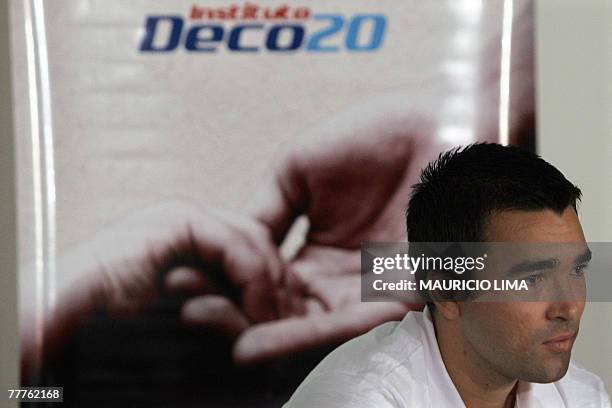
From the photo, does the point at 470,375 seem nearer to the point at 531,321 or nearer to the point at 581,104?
the point at 531,321

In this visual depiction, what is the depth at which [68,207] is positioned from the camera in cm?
162

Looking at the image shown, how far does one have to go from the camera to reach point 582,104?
5.90 ft

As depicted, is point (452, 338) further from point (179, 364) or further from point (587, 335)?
point (587, 335)

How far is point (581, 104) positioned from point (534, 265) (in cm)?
96

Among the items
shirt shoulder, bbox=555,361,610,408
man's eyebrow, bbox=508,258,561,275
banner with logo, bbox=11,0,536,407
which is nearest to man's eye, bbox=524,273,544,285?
man's eyebrow, bbox=508,258,561,275

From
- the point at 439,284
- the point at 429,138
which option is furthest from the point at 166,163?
the point at 439,284

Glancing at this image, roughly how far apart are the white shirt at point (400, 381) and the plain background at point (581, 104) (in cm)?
71

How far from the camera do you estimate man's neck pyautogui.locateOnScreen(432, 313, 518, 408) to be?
104 cm

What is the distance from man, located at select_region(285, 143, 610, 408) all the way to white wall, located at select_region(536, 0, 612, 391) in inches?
29.5

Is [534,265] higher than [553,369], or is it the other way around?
[534,265]

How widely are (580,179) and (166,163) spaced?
0.89m

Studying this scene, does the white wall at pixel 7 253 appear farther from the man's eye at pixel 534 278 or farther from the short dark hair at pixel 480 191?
the man's eye at pixel 534 278

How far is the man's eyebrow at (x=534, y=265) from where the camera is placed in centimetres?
95

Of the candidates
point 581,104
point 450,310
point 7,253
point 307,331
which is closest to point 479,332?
point 450,310
